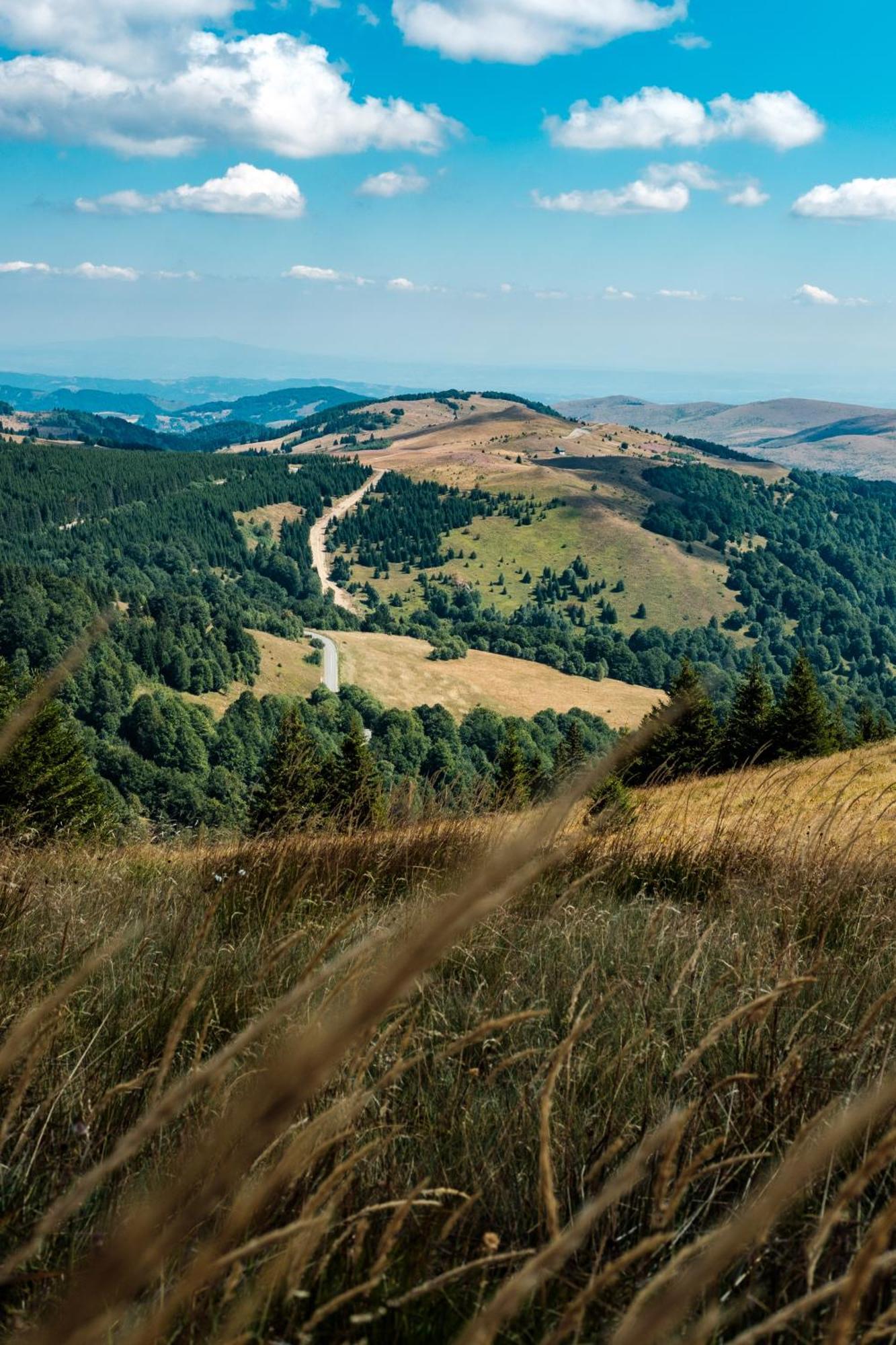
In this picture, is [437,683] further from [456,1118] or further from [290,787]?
[456,1118]

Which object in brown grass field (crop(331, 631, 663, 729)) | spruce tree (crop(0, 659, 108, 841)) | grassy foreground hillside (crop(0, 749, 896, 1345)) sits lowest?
brown grass field (crop(331, 631, 663, 729))

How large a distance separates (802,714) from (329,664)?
13291 cm

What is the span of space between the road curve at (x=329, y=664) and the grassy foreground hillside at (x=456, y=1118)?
14440cm

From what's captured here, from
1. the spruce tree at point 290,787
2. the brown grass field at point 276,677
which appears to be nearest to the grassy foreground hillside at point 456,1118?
the spruce tree at point 290,787

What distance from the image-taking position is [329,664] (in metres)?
166

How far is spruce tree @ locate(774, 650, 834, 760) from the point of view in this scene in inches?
1486

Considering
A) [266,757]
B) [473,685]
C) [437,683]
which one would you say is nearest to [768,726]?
[266,757]

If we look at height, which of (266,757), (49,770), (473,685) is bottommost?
(473,685)

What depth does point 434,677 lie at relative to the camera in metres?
165

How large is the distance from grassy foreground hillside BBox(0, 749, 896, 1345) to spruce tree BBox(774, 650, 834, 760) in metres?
35.8

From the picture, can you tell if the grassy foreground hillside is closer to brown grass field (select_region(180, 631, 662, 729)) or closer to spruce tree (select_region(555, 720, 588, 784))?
spruce tree (select_region(555, 720, 588, 784))

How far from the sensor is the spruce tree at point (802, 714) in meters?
37.8

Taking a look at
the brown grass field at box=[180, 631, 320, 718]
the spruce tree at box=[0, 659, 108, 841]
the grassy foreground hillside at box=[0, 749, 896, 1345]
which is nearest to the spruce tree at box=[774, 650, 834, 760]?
the spruce tree at box=[0, 659, 108, 841]

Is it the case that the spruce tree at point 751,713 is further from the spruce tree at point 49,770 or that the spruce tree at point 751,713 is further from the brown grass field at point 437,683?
the brown grass field at point 437,683
